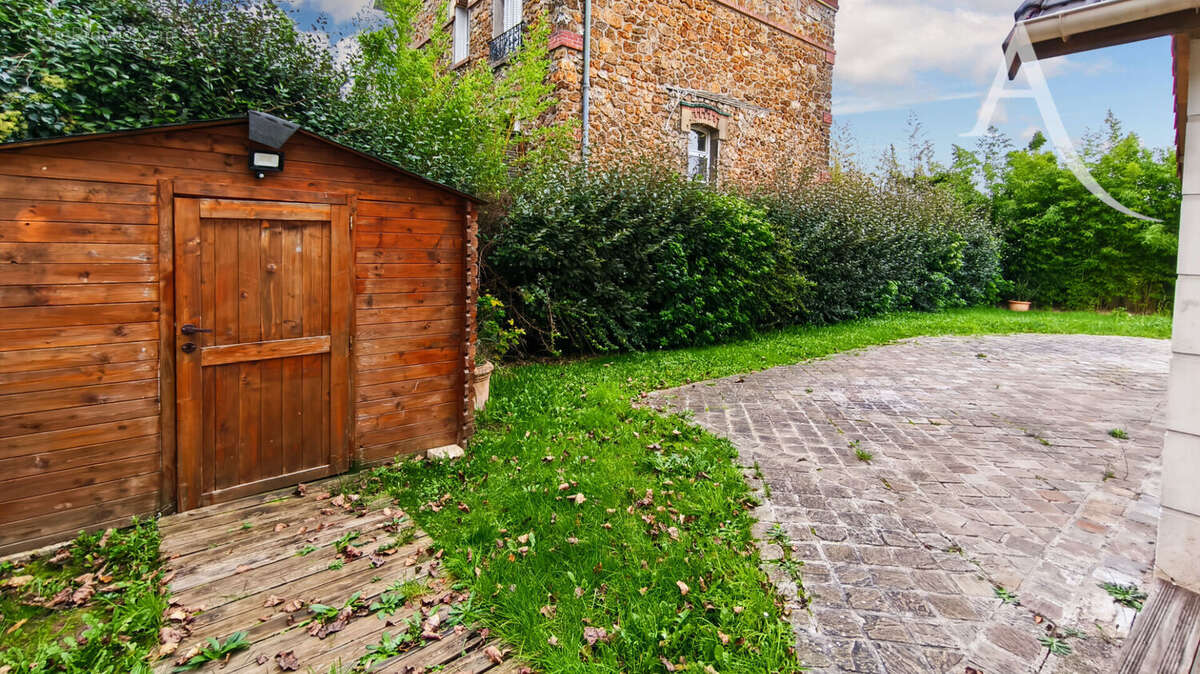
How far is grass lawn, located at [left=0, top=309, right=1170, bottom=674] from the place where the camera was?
7.52 ft

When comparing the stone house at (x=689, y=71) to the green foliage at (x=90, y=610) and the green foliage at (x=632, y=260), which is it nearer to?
the green foliage at (x=632, y=260)

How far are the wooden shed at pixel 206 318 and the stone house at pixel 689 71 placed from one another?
5.21 meters

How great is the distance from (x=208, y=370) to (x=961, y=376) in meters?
7.75

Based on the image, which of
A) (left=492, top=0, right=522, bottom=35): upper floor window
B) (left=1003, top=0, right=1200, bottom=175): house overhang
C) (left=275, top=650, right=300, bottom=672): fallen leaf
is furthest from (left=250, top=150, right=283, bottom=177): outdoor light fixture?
(left=492, top=0, right=522, bottom=35): upper floor window

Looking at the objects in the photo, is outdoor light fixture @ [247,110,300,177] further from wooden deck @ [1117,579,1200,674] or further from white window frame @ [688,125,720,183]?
white window frame @ [688,125,720,183]

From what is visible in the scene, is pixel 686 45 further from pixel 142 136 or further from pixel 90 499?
pixel 90 499

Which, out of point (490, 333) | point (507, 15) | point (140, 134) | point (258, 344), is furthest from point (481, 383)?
point (507, 15)

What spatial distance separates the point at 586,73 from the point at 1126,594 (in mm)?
9304

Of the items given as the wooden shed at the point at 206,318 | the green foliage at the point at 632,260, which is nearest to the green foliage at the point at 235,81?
the green foliage at the point at 632,260

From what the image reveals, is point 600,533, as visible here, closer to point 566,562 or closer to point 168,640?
point 566,562

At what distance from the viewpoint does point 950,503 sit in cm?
357

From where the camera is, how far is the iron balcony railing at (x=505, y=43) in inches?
396

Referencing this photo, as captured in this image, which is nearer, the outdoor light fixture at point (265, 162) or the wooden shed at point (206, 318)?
the wooden shed at point (206, 318)

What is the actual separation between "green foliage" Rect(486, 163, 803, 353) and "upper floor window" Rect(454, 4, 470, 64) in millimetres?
6044
